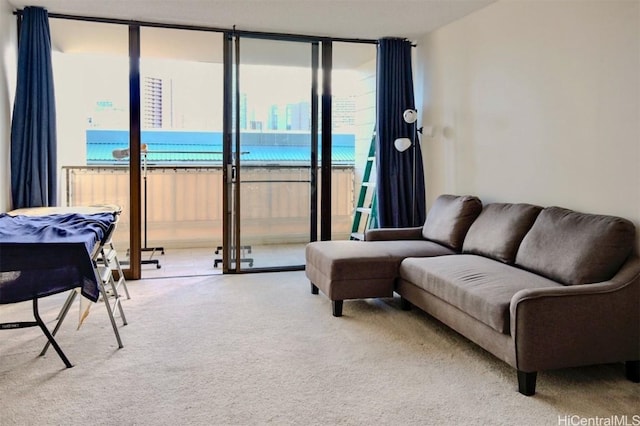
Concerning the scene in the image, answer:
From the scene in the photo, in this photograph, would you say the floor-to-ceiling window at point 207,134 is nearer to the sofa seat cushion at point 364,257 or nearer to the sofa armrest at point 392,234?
the sofa armrest at point 392,234

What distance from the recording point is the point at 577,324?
2418mm

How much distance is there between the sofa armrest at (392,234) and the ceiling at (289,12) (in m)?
→ 1.79

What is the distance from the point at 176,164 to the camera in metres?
6.62

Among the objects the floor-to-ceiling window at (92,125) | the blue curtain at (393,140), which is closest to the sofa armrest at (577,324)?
the blue curtain at (393,140)

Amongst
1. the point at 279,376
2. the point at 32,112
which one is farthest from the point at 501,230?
the point at 32,112

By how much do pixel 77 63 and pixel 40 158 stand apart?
204 centimetres

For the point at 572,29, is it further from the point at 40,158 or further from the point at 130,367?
the point at 40,158

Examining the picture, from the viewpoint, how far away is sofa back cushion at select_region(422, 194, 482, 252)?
3.98 m

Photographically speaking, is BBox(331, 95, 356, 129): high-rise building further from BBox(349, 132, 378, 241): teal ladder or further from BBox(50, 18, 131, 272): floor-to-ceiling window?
BBox(50, 18, 131, 272): floor-to-ceiling window

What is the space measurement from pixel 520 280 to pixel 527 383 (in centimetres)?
59

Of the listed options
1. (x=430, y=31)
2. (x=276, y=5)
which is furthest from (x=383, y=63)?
(x=276, y=5)

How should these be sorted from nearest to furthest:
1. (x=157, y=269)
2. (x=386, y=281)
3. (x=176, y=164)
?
(x=386, y=281) → (x=157, y=269) → (x=176, y=164)

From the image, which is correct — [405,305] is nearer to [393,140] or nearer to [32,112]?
[393,140]

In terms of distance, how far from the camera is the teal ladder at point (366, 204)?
19.0 feet
